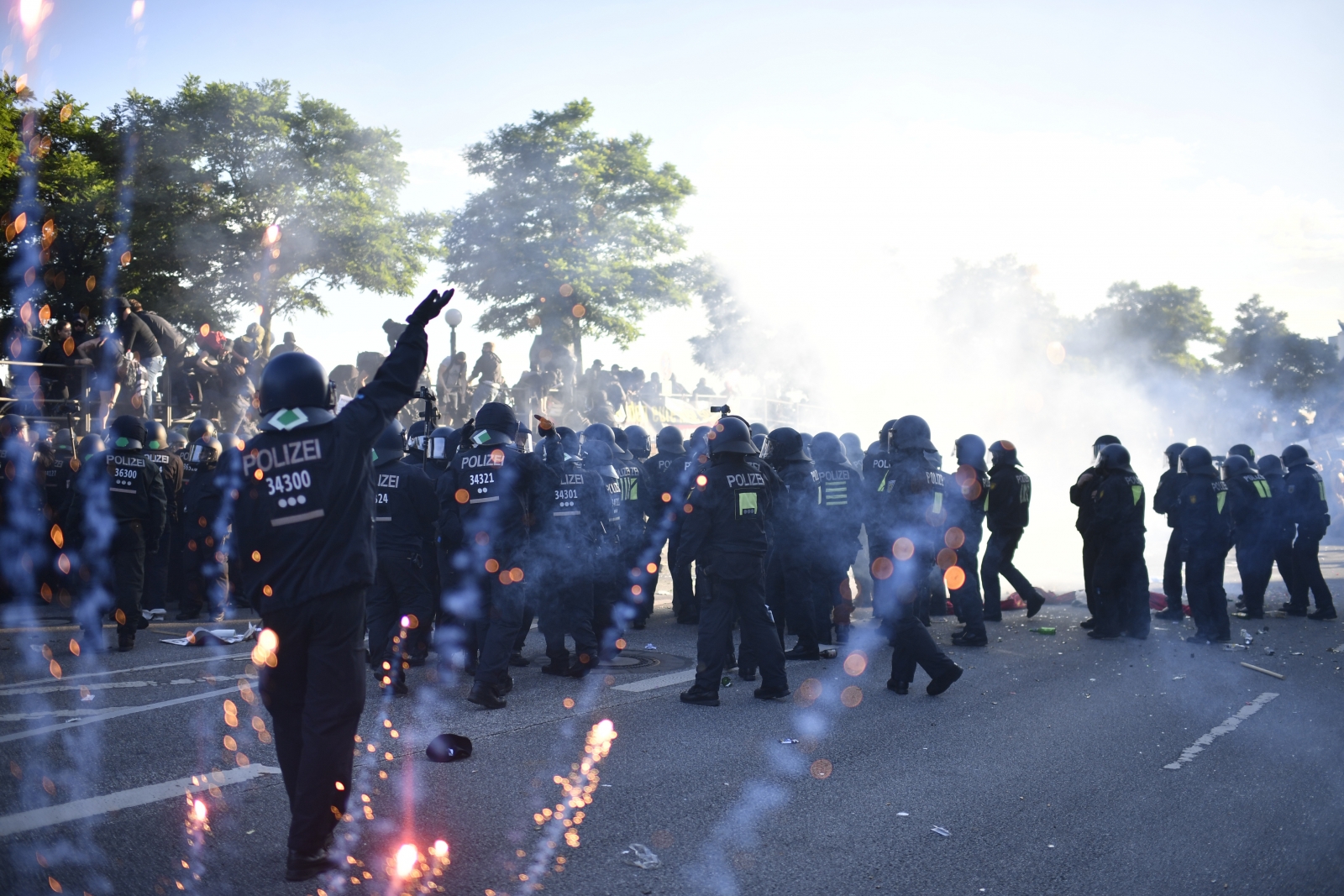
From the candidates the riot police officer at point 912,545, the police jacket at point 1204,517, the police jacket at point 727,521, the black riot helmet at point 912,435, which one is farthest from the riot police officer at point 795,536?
the police jacket at point 1204,517

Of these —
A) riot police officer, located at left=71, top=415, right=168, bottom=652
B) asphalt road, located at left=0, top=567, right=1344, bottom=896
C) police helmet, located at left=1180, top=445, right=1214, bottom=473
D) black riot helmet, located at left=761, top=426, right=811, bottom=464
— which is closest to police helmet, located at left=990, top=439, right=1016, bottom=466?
police helmet, located at left=1180, top=445, right=1214, bottom=473

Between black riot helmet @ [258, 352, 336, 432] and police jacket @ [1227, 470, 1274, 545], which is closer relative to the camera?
black riot helmet @ [258, 352, 336, 432]

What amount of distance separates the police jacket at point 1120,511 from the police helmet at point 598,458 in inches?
198

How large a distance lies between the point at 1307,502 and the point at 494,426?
10.2 metres

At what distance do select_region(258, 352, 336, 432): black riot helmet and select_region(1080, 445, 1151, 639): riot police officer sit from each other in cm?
820

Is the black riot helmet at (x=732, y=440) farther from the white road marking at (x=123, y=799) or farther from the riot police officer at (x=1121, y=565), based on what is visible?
the riot police officer at (x=1121, y=565)

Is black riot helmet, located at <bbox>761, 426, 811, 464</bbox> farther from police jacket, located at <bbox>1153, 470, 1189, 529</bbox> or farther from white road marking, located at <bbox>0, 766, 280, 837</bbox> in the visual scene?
white road marking, located at <bbox>0, 766, 280, 837</bbox>

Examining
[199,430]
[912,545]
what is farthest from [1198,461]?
[199,430]

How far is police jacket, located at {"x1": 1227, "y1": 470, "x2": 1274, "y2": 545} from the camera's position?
11.3 metres

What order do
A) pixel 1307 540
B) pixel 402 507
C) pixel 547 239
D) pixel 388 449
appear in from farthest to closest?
1. pixel 547 239
2. pixel 1307 540
3. pixel 388 449
4. pixel 402 507

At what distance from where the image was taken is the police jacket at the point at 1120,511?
31.3 feet

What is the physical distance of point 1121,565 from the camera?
31.1ft

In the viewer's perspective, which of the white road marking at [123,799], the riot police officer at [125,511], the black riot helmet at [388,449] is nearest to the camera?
the white road marking at [123,799]

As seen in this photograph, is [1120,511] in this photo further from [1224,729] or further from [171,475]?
[171,475]
